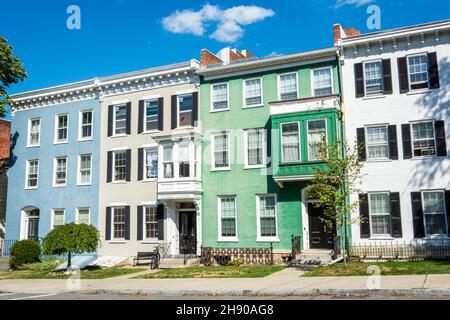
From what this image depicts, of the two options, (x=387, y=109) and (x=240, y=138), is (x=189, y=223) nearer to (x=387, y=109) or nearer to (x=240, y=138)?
(x=240, y=138)

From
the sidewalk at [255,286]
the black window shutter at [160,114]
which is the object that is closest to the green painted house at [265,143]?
the black window shutter at [160,114]

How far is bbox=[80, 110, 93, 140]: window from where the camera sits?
3172 centimetres

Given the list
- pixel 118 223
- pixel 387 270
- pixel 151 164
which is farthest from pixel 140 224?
pixel 387 270

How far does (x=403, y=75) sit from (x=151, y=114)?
15.1m

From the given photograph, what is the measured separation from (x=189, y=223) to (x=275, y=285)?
13287 mm

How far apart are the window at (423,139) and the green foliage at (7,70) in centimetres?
2464

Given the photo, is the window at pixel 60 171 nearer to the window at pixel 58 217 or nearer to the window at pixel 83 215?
the window at pixel 58 217

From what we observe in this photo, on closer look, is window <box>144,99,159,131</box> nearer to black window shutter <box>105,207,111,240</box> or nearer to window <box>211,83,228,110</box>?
window <box>211,83,228,110</box>

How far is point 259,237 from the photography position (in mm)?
25297

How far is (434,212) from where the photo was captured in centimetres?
2206

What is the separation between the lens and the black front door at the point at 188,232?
27.4 meters

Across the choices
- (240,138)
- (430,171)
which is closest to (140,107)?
(240,138)

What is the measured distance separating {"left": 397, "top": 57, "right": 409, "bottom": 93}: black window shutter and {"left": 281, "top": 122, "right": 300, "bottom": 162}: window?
5520 mm

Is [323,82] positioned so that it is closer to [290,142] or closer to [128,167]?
[290,142]
